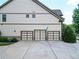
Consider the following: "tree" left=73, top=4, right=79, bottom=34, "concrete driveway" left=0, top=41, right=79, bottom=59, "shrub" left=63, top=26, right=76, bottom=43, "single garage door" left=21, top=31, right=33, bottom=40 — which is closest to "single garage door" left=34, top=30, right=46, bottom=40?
"single garage door" left=21, top=31, right=33, bottom=40

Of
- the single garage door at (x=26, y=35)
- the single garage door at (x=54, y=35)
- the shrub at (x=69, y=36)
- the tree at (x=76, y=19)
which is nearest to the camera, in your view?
the shrub at (x=69, y=36)

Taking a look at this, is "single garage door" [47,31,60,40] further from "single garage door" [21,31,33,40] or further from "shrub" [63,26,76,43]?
"single garage door" [21,31,33,40]

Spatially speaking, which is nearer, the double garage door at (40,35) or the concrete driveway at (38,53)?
the concrete driveway at (38,53)

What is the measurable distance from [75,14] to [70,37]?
30.6 metres

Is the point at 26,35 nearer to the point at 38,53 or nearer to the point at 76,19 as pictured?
the point at 38,53

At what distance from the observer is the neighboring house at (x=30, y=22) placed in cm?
3216

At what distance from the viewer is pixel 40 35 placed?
3225cm

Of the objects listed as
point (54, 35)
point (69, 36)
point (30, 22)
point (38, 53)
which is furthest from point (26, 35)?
point (38, 53)

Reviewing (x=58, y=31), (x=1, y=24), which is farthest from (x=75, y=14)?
(x=1, y=24)

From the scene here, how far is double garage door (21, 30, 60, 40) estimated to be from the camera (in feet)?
105

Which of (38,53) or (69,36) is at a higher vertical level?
(69,36)

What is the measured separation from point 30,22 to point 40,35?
2948 mm

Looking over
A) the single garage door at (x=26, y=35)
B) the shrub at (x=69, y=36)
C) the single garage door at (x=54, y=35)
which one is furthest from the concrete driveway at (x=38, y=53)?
the single garage door at (x=26, y=35)

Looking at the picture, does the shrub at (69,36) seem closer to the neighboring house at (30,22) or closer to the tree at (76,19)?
the neighboring house at (30,22)
